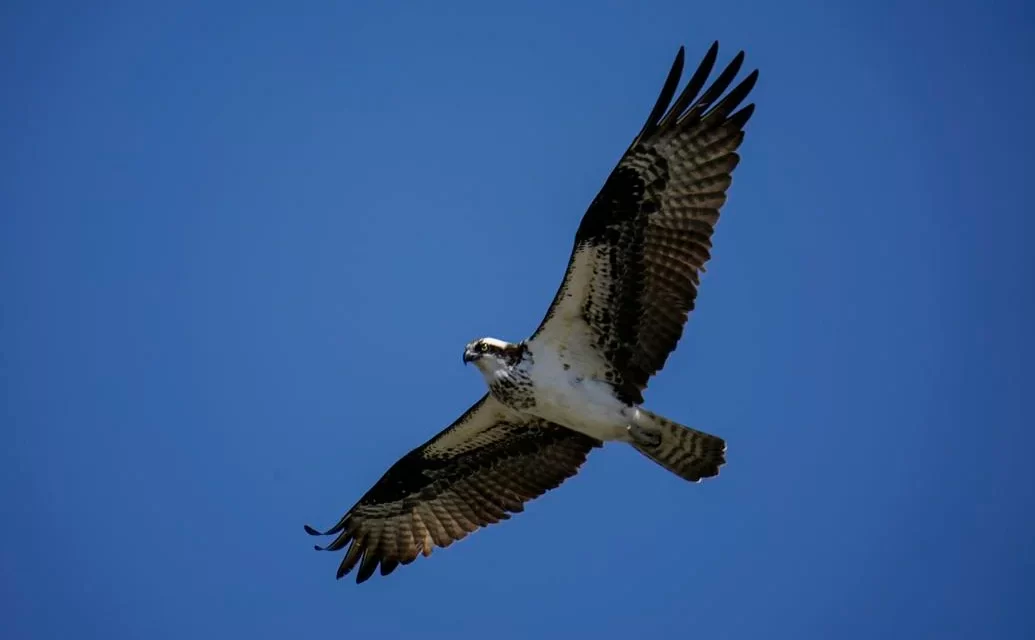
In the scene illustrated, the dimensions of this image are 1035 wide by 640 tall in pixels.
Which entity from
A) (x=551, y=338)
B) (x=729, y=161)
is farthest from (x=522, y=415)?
(x=729, y=161)

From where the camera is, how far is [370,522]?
10.5 metres

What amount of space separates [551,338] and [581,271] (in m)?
0.66

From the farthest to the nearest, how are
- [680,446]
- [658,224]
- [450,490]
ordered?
[450,490] → [680,446] → [658,224]

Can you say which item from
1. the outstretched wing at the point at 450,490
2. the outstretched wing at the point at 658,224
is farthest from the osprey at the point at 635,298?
the outstretched wing at the point at 450,490

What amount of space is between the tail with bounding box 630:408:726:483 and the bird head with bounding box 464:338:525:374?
45.8 inches

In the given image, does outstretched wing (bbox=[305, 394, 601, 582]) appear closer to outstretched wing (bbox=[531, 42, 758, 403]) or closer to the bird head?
the bird head

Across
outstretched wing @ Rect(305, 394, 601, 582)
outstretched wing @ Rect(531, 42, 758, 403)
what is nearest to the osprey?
outstretched wing @ Rect(531, 42, 758, 403)

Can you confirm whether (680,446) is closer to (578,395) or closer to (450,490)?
(578,395)

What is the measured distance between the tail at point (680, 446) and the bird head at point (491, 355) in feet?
3.82

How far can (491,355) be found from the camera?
9.35m

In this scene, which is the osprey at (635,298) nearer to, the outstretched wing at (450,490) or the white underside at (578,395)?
the white underside at (578,395)

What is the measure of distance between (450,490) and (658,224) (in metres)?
3.21

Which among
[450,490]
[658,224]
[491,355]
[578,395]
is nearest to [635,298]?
[658,224]

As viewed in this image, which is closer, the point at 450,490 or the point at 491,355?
the point at 491,355
